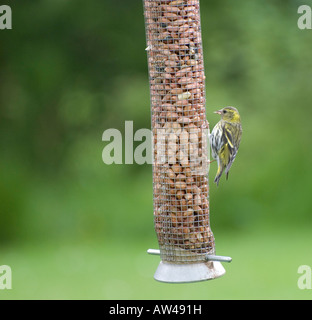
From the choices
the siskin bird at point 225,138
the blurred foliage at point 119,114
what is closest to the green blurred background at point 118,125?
the blurred foliage at point 119,114

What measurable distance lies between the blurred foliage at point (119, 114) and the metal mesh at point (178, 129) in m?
5.58

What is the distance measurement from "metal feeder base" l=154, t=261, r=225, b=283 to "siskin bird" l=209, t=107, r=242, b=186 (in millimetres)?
1130

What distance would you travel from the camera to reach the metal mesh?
5938mm

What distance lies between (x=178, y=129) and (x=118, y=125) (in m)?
5.98

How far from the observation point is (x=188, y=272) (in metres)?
6.00

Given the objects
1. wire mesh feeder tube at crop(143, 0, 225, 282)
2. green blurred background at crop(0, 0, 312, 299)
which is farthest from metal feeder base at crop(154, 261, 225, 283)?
green blurred background at crop(0, 0, 312, 299)

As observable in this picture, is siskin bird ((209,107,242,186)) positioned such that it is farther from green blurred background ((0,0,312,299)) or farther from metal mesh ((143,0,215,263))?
green blurred background ((0,0,312,299))

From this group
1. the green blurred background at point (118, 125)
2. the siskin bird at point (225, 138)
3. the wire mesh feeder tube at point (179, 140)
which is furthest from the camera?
the green blurred background at point (118, 125)

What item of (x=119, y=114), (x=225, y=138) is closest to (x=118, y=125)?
(x=119, y=114)

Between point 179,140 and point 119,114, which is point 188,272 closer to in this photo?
point 179,140

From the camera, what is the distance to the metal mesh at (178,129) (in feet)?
19.5

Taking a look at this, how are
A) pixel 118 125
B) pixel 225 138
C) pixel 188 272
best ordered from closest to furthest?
pixel 188 272
pixel 225 138
pixel 118 125

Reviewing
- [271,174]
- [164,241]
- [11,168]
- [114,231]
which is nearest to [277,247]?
[271,174]

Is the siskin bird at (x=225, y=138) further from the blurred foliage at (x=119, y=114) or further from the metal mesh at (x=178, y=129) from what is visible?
the blurred foliage at (x=119, y=114)
